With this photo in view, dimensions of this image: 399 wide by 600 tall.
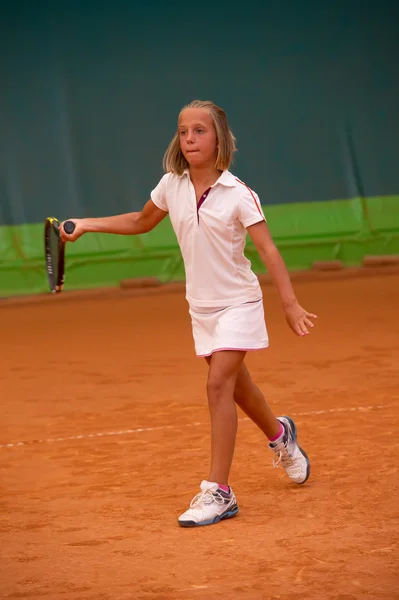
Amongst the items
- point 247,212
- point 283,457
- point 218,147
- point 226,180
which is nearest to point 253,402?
point 283,457

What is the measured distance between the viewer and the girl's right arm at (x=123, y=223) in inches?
176

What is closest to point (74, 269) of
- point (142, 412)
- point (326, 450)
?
point (142, 412)

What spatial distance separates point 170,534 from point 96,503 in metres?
0.59

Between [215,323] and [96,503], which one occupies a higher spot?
[215,323]

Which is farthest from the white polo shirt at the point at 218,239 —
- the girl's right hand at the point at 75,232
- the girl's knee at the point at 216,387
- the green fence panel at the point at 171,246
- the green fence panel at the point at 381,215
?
the green fence panel at the point at 381,215

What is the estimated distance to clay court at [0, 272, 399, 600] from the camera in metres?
3.51

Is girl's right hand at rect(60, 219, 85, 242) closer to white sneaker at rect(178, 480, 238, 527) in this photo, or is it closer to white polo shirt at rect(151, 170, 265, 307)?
white polo shirt at rect(151, 170, 265, 307)

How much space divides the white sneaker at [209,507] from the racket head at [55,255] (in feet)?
3.49

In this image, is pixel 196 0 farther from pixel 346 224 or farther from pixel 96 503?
pixel 96 503

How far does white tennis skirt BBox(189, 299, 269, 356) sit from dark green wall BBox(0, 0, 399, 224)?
8494mm

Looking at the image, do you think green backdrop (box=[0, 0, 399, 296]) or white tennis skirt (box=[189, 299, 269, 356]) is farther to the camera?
green backdrop (box=[0, 0, 399, 296])

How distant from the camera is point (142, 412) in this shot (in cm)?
631

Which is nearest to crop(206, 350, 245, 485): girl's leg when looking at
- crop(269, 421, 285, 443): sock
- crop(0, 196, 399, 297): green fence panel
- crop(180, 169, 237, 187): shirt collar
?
crop(269, 421, 285, 443): sock

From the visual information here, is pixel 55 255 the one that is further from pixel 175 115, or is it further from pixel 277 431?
pixel 175 115
